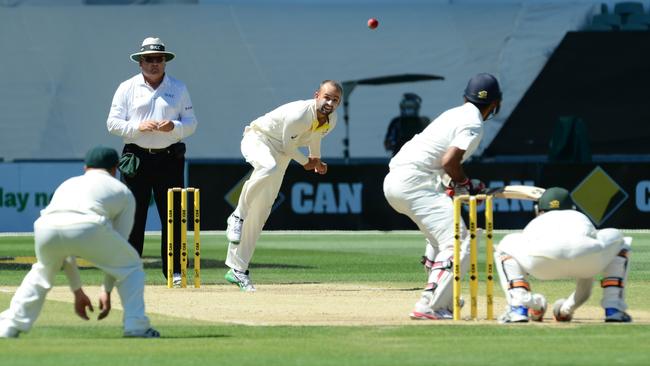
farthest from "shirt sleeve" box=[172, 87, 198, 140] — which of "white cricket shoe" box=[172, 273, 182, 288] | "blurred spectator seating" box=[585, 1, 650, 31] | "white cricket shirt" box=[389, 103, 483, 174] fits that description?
"blurred spectator seating" box=[585, 1, 650, 31]

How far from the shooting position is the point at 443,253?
35.1ft

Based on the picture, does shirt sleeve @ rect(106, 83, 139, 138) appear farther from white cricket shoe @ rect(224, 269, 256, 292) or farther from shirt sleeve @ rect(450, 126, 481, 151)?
shirt sleeve @ rect(450, 126, 481, 151)

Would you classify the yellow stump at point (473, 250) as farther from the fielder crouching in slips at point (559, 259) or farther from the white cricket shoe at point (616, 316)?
the white cricket shoe at point (616, 316)

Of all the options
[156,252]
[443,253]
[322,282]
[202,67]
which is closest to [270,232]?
[156,252]

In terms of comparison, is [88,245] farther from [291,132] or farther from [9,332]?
[291,132]

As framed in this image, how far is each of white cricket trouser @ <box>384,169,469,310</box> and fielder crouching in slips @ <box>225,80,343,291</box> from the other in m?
2.38

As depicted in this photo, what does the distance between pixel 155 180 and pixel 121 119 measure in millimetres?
611

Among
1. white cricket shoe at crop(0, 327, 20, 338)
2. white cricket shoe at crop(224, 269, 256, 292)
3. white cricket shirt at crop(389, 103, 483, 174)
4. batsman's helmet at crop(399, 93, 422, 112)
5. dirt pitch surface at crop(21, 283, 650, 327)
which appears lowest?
dirt pitch surface at crop(21, 283, 650, 327)

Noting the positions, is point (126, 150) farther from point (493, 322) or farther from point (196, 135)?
point (196, 135)

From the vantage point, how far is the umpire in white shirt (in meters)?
13.6

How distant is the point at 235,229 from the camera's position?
13477mm

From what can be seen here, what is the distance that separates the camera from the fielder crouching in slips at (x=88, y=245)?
9.04 metres

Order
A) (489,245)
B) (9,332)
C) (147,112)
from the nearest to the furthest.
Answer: (9,332) < (489,245) < (147,112)

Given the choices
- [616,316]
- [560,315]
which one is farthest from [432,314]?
[616,316]
